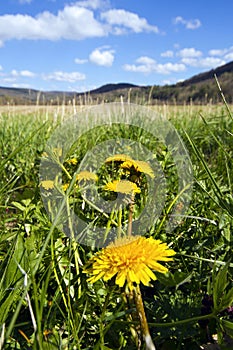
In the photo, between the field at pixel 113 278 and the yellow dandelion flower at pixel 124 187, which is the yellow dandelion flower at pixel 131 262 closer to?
the field at pixel 113 278

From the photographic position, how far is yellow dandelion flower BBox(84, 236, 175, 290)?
18.1 inches

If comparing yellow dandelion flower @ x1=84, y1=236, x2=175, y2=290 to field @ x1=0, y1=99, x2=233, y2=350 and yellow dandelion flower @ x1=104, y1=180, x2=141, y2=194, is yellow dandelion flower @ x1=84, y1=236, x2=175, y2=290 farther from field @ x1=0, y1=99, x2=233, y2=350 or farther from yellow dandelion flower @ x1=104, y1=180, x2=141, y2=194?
yellow dandelion flower @ x1=104, y1=180, x2=141, y2=194

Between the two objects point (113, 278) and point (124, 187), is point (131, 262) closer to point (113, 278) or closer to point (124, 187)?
point (113, 278)

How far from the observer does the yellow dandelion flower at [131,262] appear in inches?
18.1

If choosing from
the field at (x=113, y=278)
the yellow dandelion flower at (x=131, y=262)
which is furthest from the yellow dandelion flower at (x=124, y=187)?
the yellow dandelion flower at (x=131, y=262)

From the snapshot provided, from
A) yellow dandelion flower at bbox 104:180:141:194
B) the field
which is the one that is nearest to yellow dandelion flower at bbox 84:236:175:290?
the field

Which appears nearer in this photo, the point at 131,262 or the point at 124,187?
the point at 131,262

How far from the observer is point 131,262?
476mm

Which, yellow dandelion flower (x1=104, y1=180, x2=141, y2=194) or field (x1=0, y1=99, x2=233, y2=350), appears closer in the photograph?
field (x1=0, y1=99, x2=233, y2=350)

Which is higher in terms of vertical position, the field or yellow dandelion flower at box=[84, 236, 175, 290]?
yellow dandelion flower at box=[84, 236, 175, 290]

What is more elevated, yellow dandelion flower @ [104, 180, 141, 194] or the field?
yellow dandelion flower @ [104, 180, 141, 194]

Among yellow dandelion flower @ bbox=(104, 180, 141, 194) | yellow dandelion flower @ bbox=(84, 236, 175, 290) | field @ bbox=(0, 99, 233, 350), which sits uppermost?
yellow dandelion flower @ bbox=(104, 180, 141, 194)

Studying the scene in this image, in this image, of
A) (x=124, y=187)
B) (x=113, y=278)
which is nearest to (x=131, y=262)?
(x=113, y=278)

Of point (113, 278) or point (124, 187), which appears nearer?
point (113, 278)
